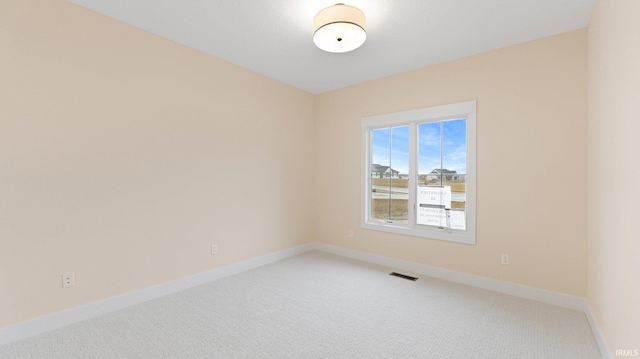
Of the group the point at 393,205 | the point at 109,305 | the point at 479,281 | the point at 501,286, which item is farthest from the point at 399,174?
the point at 109,305

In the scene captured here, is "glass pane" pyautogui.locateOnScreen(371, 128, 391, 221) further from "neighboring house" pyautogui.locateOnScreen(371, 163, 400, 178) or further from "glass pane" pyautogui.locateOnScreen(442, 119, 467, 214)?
"glass pane" pyautogui.locateOnScreen(442, 119, 467, 214)

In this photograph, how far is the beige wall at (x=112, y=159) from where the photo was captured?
6.87 feet

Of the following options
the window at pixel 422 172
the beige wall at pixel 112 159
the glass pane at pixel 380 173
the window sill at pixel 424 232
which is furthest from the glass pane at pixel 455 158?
the beige wall at pixel 112 159

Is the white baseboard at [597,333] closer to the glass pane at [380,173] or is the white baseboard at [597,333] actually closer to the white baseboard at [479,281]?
the white baseboard at [479,281]

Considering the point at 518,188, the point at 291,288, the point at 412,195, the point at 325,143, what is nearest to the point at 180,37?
the point at 325,143

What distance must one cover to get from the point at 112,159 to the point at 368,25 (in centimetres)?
278

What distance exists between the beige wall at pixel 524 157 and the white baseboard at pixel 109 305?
7.73ft

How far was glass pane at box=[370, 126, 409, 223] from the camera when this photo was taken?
388 centimetres

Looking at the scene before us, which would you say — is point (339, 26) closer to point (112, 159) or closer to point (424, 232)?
point (112, 159)

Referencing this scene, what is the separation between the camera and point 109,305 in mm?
2477

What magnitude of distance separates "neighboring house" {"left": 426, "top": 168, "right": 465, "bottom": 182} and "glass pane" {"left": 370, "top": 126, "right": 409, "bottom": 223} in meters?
0.34

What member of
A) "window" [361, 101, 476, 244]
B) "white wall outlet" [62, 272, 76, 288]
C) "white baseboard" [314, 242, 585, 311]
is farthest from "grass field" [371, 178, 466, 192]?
"white wall outlet" [62, 272, 76, 288]

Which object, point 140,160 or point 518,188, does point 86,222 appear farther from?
point 518,188

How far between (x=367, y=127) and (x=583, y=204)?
8.56 feet
